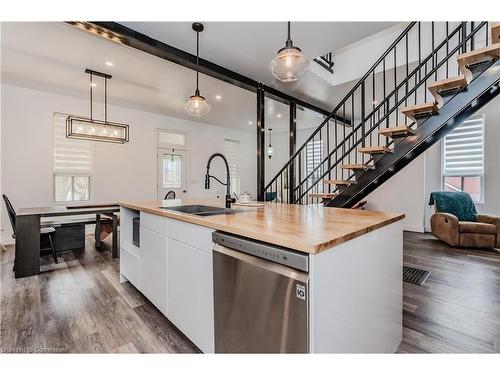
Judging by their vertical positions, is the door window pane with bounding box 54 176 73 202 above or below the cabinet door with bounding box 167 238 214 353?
above

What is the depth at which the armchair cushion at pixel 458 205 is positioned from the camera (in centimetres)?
440

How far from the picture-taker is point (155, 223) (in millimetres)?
2072

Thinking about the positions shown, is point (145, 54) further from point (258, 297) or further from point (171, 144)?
point (171, 144)

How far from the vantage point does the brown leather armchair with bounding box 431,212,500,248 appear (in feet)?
12.8

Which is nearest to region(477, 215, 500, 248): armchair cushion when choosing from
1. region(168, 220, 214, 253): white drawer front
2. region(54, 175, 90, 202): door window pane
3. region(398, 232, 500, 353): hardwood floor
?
region(398, 232, 500, 353): hardwood floor

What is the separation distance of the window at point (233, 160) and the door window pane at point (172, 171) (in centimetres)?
166

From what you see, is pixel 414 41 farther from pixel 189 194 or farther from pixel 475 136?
pixel 189 194

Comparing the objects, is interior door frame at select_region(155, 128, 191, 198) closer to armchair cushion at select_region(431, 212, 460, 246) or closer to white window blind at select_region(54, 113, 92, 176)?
white window blind at select_region(54, 113, 92, 176)

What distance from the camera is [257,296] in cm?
118

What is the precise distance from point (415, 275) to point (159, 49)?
157 inches

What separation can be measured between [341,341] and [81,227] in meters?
4.24

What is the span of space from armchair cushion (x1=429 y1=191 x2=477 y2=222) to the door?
5782 mm

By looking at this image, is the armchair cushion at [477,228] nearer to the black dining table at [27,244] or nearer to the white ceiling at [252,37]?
the white ceiling at [252,37]
